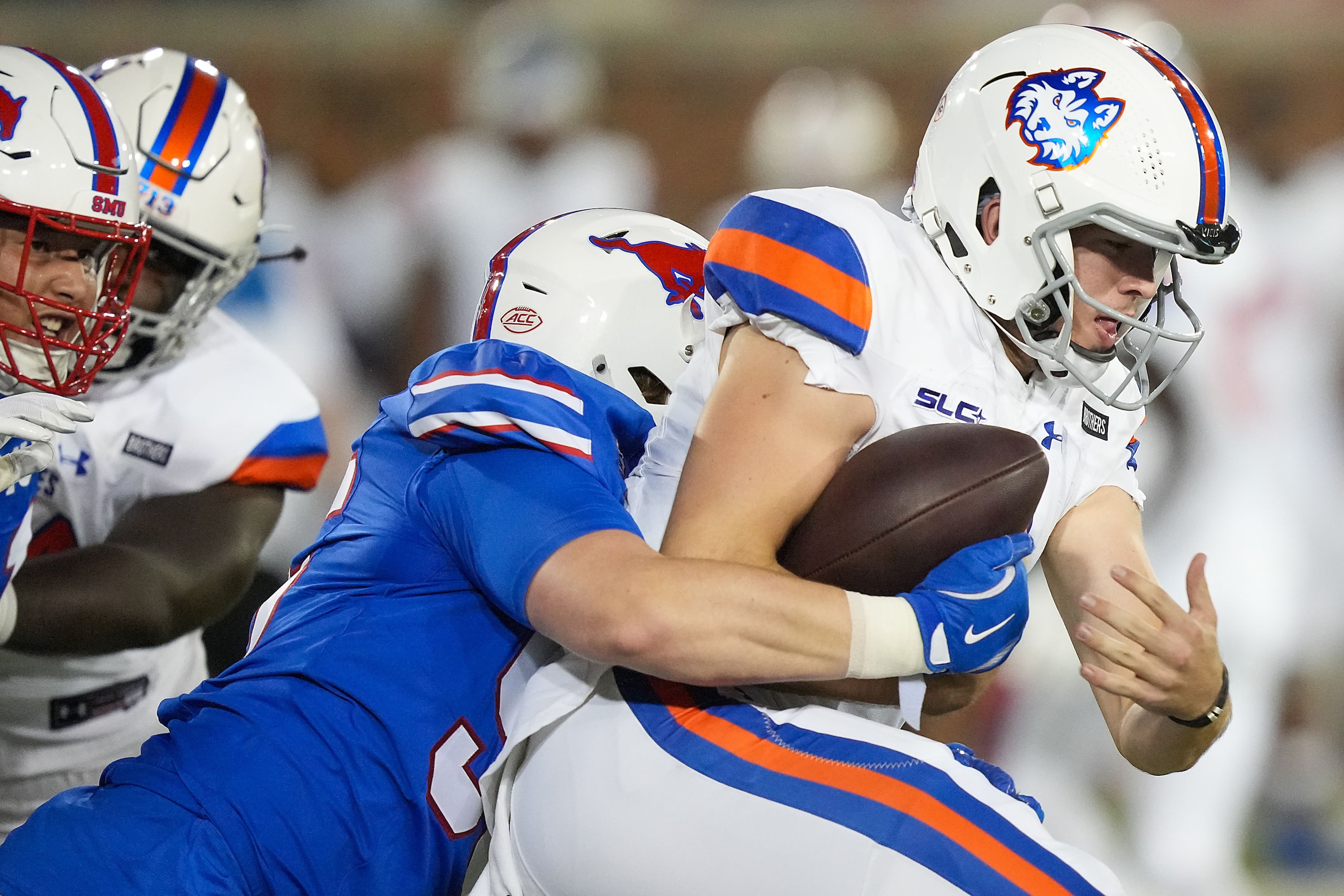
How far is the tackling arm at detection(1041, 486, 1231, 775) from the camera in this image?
1.44 m

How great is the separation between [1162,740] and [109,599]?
1545 millimetres

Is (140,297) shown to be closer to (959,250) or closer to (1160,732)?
(959,250)

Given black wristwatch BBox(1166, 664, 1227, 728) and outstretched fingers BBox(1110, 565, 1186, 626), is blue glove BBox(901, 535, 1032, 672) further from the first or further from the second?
black wristwatch BBox(1166, 664, 1227, 728)

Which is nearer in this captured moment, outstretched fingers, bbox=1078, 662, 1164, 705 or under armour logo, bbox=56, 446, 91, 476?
outstretched fingers, bbox=1078, 662, 1164, 705

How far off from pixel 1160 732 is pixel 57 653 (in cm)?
160

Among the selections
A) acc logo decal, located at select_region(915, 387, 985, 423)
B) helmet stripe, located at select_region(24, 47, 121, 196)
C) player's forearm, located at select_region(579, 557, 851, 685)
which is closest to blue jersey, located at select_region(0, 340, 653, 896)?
player's forearm, located at select_region(579, 557, 851, 685)

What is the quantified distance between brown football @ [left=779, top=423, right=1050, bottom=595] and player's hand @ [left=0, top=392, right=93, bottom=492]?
87 centimetres

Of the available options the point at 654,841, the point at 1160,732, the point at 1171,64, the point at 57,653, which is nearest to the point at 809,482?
the point at 654,841

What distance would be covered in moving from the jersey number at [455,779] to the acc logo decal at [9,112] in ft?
3.41

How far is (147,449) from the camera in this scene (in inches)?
92.4

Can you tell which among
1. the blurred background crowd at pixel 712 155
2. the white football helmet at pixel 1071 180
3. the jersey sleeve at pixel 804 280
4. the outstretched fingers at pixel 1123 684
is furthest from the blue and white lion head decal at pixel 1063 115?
the blurred background crowd at pixel 712 155

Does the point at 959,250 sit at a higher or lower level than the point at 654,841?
higher

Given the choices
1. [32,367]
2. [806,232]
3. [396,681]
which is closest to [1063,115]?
[806,232]

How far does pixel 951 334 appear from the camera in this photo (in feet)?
5.19
